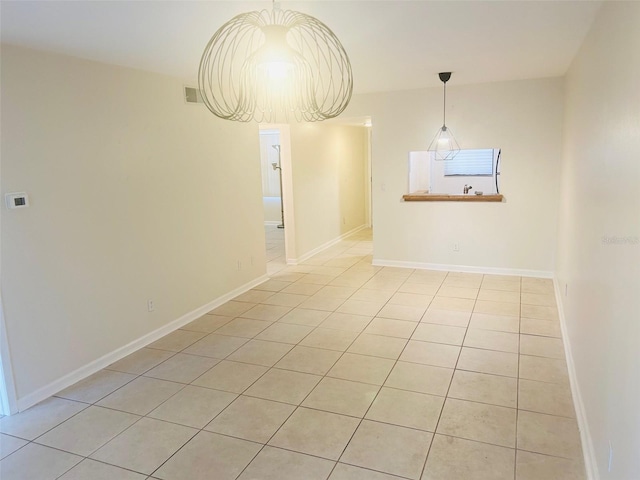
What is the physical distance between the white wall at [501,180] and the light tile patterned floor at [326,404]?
129 cm

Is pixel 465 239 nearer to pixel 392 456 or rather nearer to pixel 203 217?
pixel 203 217

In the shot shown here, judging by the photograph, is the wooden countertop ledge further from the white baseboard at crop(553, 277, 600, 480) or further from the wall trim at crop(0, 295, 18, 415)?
the wall trim at crop(0, 295, 18, 415)

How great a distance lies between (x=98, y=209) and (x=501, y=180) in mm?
4399

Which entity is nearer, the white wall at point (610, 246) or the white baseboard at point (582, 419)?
the white wall at point (610, 246)

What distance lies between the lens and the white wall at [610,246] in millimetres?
1548

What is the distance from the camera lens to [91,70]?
321 cm

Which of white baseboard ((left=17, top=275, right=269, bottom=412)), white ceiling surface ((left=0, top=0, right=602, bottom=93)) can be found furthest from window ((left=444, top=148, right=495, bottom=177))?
white baseboard ((left=17, top=275, right=269, bottom=412))

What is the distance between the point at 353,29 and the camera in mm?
2771

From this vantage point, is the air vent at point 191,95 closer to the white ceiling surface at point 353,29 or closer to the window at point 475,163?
the white ceiling surface at point 353,29

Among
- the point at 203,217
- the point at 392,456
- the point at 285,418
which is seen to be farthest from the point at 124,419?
the point at 203,217

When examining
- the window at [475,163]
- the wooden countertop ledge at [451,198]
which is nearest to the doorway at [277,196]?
the wooden countertop ledge at [451,198]

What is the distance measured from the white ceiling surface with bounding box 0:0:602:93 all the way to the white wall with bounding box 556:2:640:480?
0.39 meters

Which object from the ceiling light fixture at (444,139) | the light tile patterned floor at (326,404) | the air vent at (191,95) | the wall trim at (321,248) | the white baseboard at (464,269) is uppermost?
the air vent at (191,95)

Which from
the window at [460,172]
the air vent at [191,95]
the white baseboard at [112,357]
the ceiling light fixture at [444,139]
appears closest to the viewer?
the white baseboard at [112,357]
